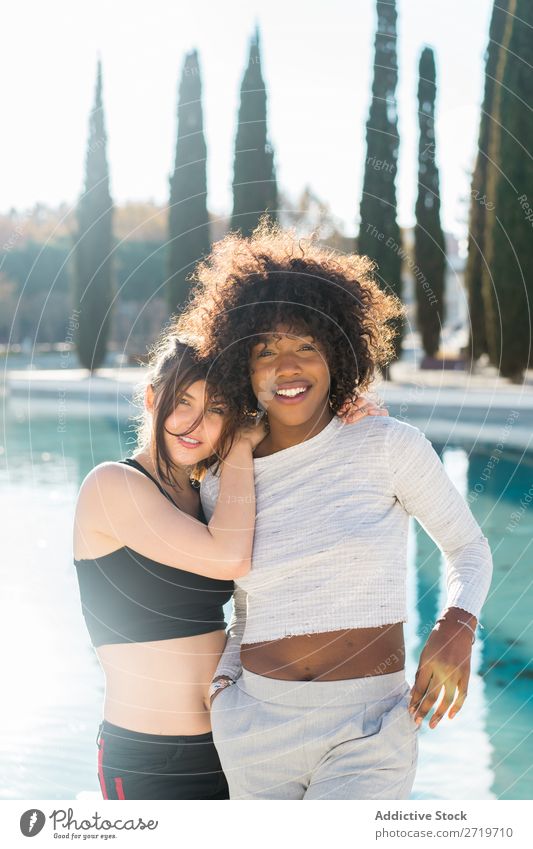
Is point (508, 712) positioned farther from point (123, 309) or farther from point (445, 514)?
point (123, 309)

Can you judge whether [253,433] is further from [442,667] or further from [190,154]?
[190,154]

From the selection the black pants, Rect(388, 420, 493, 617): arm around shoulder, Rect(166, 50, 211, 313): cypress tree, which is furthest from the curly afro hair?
Rect(166, 50, 211, 313): cypress tree

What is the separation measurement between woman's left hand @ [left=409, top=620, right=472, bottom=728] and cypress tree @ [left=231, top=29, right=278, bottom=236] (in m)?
11.6

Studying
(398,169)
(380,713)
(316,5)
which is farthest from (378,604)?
(398,169)

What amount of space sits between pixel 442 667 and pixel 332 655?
0.23 m

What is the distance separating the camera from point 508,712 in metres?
4.23

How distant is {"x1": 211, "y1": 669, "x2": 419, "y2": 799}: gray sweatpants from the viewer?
6.25 feet

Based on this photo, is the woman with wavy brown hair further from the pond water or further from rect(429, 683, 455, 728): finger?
the pond water

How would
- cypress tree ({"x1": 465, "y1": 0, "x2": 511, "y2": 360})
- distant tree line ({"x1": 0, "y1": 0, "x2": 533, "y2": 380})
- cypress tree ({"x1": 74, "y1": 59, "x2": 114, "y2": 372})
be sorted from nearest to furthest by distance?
1. distant tree line ({"x1": 0, "y1": 0, "x2": 533, "y2": 380})
2. cypress tree ({"x1": 465, "y1": 0, "x2": 511, "y2": 360})
3. cypress tree ({"x1": 74, "y1": 59, "x2": 114, "y2": 372})

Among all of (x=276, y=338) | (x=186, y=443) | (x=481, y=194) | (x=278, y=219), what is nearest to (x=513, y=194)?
(x=481, y=194)

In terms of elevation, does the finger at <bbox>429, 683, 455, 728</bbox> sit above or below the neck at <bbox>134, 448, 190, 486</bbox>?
below

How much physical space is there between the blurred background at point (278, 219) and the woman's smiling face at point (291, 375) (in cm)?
44

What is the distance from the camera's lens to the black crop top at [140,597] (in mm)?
2084

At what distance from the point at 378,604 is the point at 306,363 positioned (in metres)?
0.56
